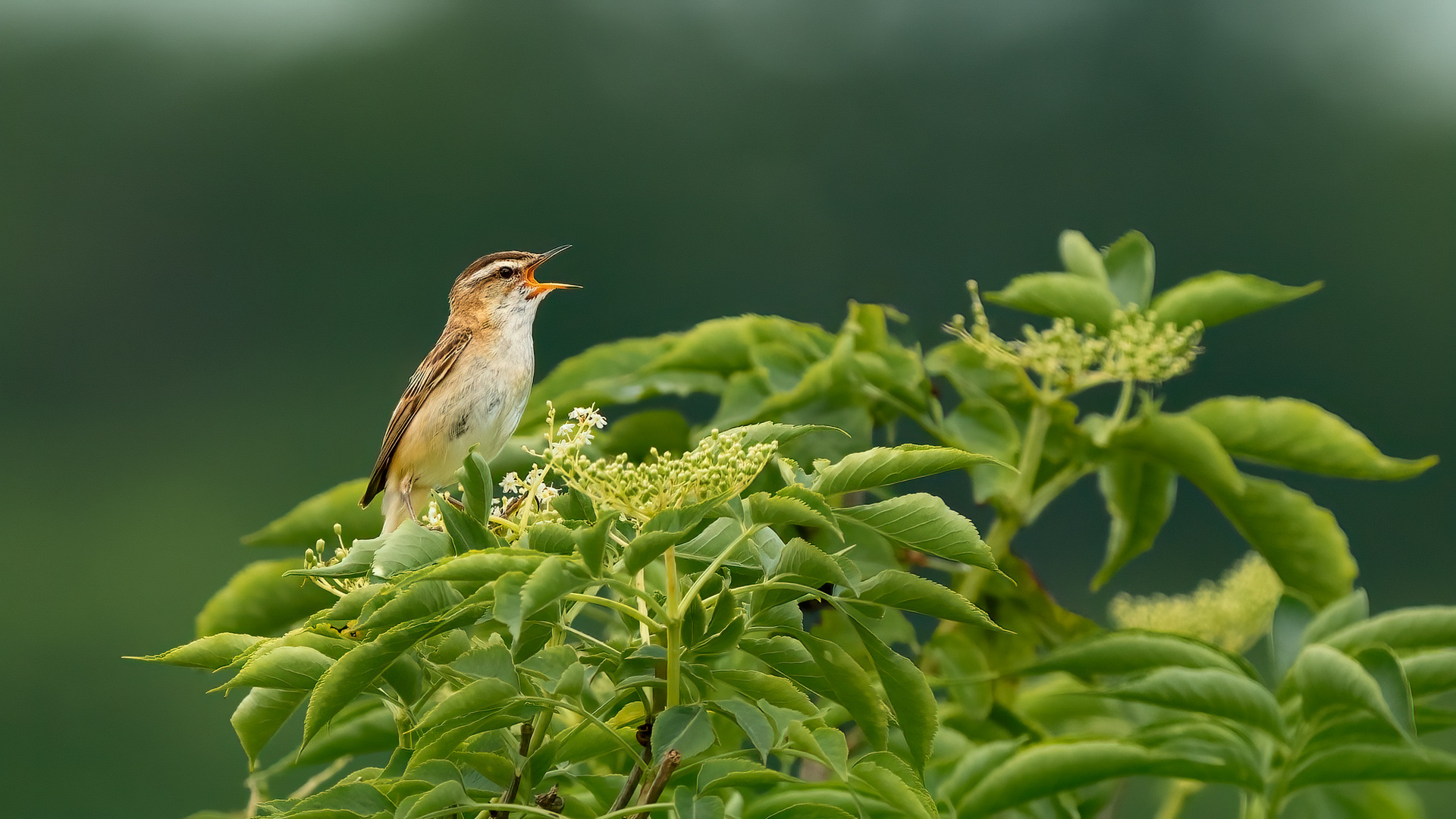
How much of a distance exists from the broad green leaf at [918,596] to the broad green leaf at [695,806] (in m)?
0.19

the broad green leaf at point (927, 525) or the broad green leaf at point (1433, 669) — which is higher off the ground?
the broad green leaf at point (927, 525)

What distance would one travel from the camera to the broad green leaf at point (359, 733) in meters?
1.63

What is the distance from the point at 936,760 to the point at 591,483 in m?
0.78

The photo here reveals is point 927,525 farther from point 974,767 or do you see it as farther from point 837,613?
point 837,613

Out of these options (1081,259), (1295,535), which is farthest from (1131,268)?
(1295,535)

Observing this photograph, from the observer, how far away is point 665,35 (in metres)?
30.4

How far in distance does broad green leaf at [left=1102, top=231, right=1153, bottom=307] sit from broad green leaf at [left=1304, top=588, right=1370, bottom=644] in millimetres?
616

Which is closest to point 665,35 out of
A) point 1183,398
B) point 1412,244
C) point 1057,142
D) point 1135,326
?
point 1057,142

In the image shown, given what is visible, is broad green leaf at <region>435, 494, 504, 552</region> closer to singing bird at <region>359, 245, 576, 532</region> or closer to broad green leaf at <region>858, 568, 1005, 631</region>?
broad green leaf at <region>858, 568, 1005, 631</region>

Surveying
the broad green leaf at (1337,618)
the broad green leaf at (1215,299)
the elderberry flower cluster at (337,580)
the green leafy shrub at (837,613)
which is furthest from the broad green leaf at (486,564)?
the broad green leaf at (1215,299)

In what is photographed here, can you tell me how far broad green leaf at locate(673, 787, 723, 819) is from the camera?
90 cm

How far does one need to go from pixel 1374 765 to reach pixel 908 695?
32.1 inches

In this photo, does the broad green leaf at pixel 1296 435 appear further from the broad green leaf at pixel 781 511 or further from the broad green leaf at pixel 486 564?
the broad green leaf at pixel 486 564

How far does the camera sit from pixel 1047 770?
1394 millimetres
